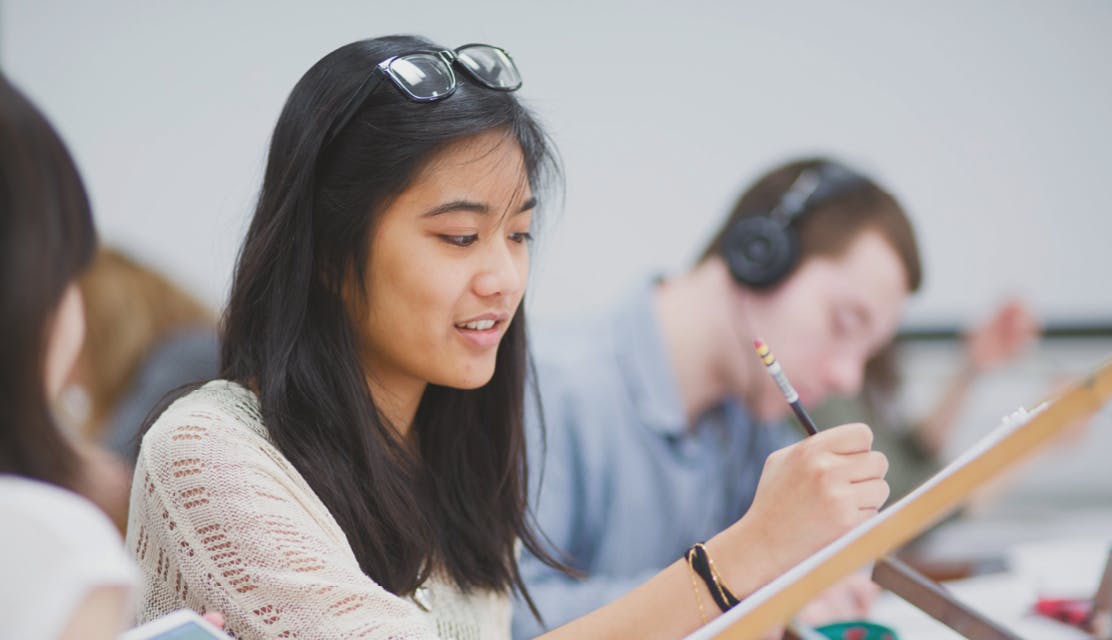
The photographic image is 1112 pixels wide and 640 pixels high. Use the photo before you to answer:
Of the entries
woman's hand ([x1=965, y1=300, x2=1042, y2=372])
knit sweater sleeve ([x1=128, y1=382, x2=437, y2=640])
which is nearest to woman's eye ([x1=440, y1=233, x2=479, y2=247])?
knit sweater sleeve ([x1=128, y1=382, x2=437, y2=640])

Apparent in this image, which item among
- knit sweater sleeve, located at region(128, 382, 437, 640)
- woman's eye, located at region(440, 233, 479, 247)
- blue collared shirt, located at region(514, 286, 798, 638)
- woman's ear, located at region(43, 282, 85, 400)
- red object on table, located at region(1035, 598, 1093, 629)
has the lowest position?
red object on table, located at region(1035, 598, 1093, 629)

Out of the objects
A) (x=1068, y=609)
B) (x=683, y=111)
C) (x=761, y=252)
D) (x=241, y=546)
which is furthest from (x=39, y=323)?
(x=683, y=111)

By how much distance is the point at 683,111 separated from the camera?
6.80ft

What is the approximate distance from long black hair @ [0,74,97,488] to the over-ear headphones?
1.09 meters

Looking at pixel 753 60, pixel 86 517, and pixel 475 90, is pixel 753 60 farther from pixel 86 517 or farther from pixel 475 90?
pixel 86 517

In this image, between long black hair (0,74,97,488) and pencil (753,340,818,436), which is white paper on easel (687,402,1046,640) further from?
long black hair (0,74,97,488)

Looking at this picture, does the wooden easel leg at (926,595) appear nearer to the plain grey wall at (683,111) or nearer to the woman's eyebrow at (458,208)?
the woman's eyebrow at (458,208)

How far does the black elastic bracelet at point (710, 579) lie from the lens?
0.84 m

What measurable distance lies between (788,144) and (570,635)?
1.42 meters

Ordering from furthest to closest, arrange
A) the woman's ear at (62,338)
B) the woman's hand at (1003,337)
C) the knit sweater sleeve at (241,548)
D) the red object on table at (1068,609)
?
A: the woman's hand at (1003,337), the red object on table at (1068,609), the knit sweater sleeve at (241,548), the woman's ear at (62,338)

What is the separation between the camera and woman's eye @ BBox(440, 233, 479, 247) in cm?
85

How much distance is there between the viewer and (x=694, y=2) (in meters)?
2.07

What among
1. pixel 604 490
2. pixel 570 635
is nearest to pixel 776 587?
pixel 570 635

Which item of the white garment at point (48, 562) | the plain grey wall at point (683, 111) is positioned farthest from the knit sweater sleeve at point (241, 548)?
the plain grey wall at point (683, 111)
